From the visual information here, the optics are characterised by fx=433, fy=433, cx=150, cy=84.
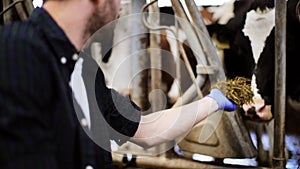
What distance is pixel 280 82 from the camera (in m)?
1.25

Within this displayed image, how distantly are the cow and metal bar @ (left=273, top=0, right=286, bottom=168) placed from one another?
11cm

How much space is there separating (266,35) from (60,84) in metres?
0.86

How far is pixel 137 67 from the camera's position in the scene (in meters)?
1.78

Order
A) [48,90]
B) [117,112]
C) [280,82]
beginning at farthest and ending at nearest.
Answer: [280,82], [117,112], [48,90]

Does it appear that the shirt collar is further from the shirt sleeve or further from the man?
the shirt sleeve

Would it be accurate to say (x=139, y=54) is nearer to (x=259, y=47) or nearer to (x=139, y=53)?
(x=139, y=53)

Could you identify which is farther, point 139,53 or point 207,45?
point 139,53

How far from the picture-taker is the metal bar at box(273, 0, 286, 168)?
1.23 metres

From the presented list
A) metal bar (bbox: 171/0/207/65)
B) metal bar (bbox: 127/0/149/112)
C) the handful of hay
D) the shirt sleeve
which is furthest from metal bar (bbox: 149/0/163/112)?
the shirt sleeve

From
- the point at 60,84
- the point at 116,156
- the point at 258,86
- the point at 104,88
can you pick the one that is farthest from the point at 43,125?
the point at 116,156

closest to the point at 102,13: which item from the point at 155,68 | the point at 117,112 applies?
the point at 117,112

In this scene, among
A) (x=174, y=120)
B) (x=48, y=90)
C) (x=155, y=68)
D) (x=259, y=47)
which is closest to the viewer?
(x=48, y=90)

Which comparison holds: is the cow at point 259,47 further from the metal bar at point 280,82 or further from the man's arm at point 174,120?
the man's arm at point 174,120

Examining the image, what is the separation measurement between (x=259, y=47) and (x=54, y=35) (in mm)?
859
